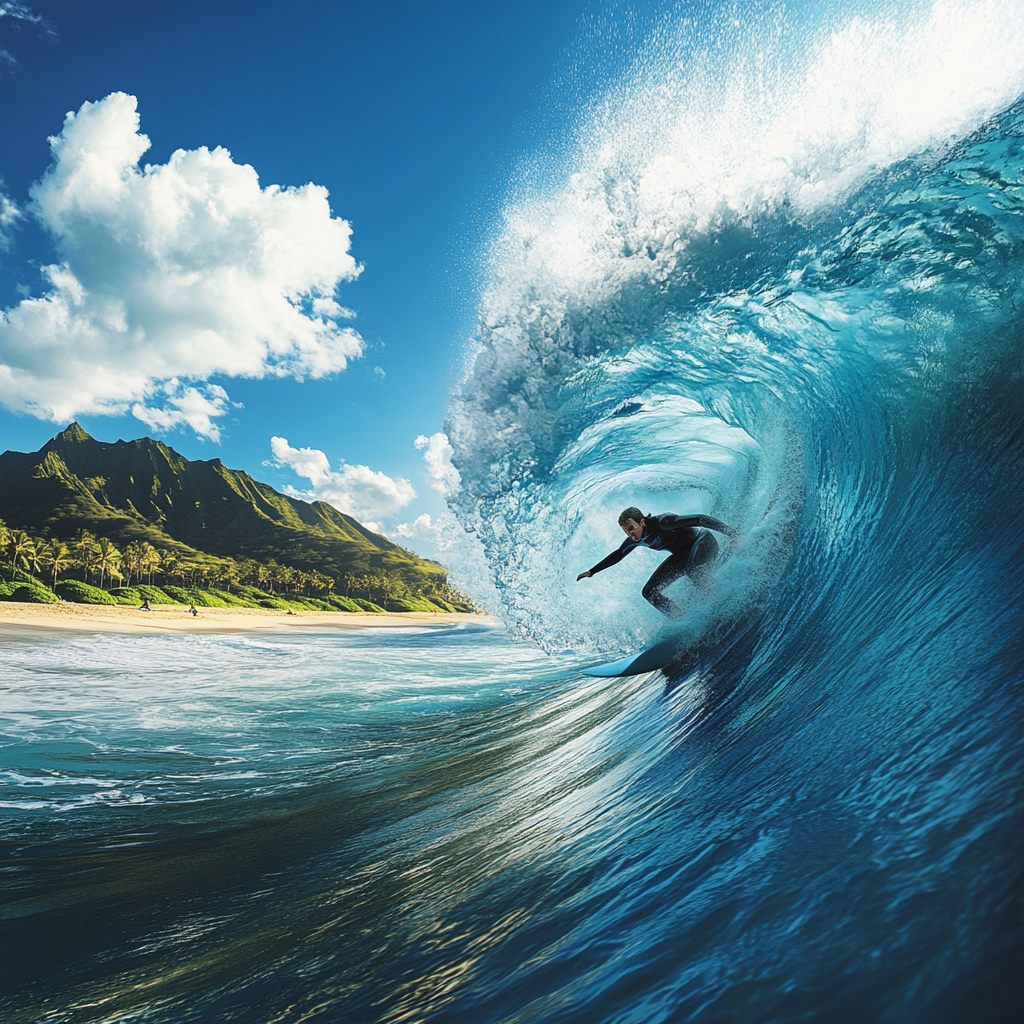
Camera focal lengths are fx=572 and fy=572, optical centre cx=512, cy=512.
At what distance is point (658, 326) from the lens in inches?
250

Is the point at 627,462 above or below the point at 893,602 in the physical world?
above

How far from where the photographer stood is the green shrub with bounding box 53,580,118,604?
45844 millimetres

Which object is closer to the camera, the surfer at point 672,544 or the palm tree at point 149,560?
the surfer at point 672,544

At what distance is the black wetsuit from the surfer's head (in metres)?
0.07

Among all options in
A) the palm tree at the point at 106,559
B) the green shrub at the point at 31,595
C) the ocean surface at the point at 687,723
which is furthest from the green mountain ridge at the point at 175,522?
the ocean surface at the point at 687,723

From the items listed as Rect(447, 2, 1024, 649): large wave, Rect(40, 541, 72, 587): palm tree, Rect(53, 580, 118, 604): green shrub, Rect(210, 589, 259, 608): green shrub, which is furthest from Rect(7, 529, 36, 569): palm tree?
Rect(447, 2, 1024, 649): large wave

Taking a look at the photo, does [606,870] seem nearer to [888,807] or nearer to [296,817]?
[888,807]

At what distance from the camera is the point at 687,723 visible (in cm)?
392

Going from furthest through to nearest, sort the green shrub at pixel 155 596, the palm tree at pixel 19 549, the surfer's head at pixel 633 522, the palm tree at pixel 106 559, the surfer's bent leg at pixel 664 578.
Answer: the palm tree at pixel 106 559, the palm tree at pixel 19 549, the green shrub at pixel 155 596, the surfer's bent leg at pixel 664 578, the surfer's head at pixel 633 522

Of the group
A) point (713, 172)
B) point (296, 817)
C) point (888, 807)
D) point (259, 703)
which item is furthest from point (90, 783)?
point (713, 172)

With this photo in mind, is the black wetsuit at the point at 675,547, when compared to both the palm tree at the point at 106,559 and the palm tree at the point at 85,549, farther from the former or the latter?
the palm tree at the point at 106,559

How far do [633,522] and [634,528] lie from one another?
70mm

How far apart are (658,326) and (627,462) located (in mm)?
3535

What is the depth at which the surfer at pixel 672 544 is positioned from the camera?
5.48 metres
